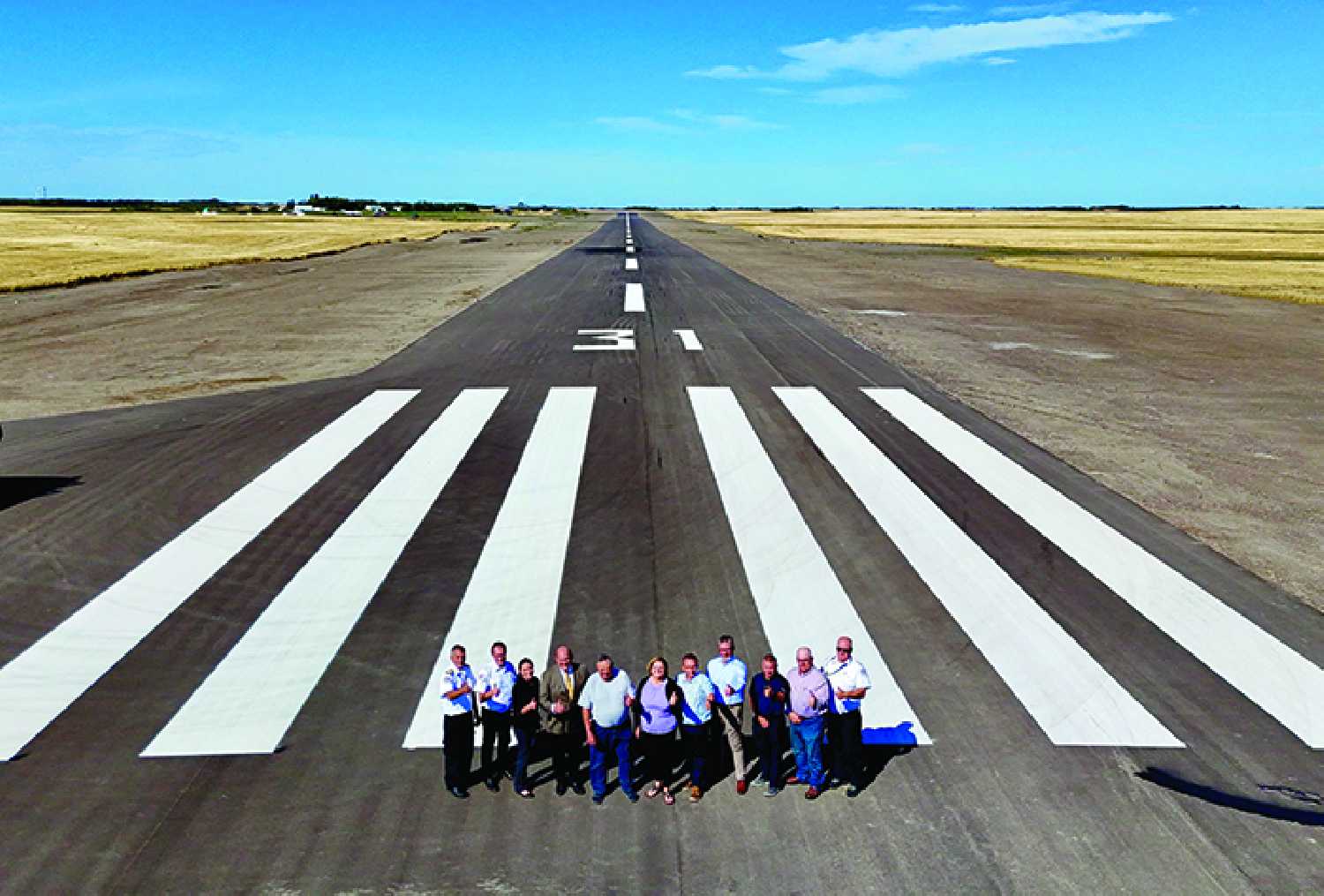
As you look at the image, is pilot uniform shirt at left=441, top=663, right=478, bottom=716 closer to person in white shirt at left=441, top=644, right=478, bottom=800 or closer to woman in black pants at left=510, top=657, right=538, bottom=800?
person in white shirt at left=441, top=644, right=478, bottom=800

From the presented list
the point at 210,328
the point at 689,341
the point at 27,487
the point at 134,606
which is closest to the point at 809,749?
the point at 134,606

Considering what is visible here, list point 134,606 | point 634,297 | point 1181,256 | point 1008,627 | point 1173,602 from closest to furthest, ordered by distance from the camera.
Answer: point 1008,627 → point 134,606 → point 1173,602 → point 634,297 → point 1181,256

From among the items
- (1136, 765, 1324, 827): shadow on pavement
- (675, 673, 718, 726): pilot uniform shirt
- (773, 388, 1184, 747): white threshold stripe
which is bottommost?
(1136, 765, 1324, 827): shadow on pavement

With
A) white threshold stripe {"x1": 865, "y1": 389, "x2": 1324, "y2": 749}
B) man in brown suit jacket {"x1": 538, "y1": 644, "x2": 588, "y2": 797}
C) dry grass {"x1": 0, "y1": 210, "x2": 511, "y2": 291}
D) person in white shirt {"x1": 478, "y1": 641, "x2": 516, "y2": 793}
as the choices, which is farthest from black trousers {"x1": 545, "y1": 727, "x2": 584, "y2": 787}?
dry grass {"x1": 0, "y1": 210, "x2": 511, "y2": 291}

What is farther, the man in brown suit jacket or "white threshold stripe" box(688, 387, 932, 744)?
"white threshold stripe" box(688, 387, 932, 744)

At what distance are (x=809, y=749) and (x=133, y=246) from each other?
7419 centimetres

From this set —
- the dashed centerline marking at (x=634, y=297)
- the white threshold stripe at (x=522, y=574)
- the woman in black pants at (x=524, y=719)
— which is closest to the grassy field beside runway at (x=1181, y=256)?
the dashed centerline marking at (x=634, y=297)

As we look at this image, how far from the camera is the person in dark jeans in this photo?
20.8 ft

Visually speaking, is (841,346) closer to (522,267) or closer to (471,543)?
(471,543)

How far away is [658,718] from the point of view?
6312 millimetres

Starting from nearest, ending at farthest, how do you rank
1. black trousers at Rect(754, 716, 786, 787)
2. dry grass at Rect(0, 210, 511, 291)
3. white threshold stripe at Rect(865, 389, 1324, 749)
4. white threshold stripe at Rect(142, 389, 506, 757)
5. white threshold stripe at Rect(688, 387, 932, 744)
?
black trousers at Rect(754, 716, 786, 787), white threshold stripe at Rect(142, 389, 506, 757), white threshold stripe at Rect(688, 387, 932, 744), white threshold stripe at Rect(865, 389, 1324, 749), dry grass at Rect(0, 210, 511, 291)

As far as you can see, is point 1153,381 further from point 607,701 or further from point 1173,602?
point 607,701

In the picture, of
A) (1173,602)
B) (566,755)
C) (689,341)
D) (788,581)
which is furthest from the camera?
(689,341)

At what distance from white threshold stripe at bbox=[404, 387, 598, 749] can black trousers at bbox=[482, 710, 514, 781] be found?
0.51m
